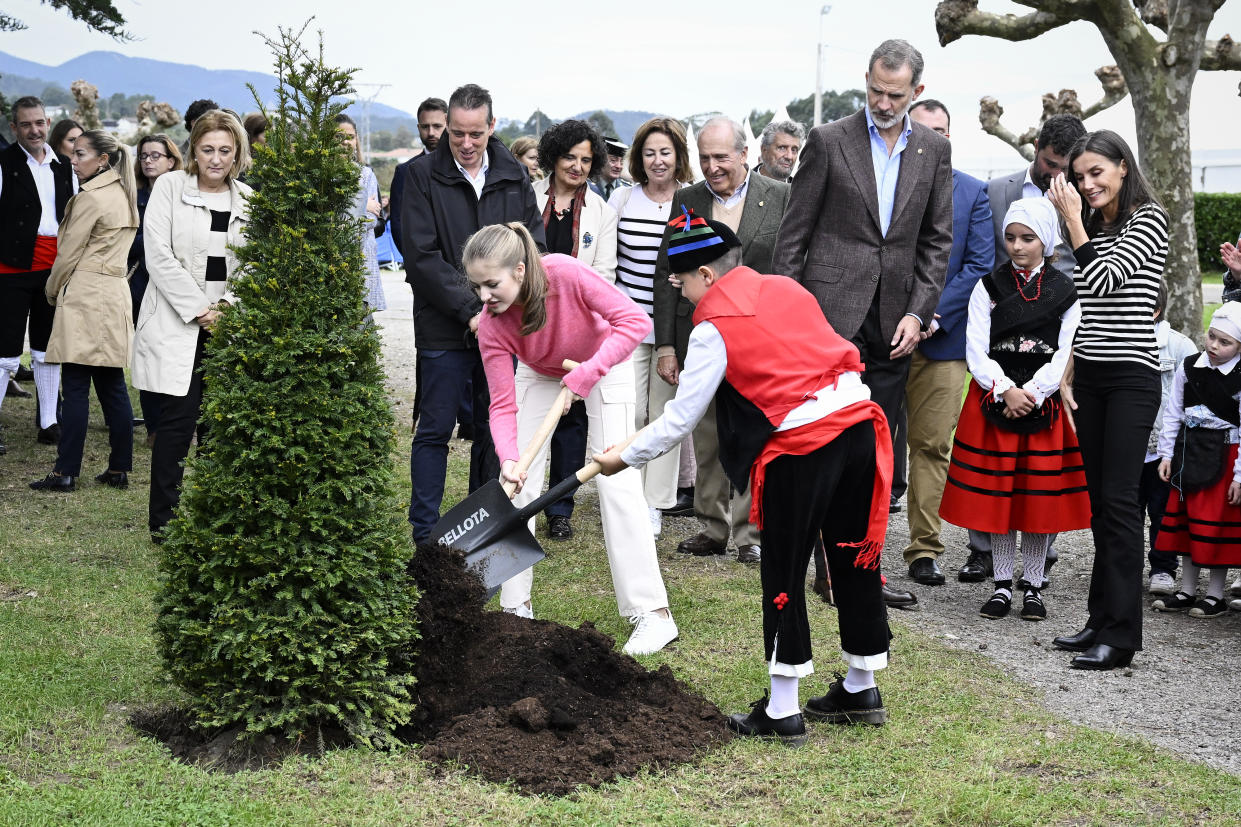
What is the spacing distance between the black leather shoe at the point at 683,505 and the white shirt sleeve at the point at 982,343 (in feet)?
7.97

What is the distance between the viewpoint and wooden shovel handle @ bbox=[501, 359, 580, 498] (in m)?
4.93

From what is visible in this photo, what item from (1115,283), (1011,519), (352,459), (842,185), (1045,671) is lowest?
(1045,671)

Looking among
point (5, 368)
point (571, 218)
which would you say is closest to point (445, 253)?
point (571, 218)

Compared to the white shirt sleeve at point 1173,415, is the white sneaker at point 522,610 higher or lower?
lower

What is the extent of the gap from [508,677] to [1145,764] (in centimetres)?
224

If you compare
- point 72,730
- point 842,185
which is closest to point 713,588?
point 842,185

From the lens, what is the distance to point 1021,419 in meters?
6.14

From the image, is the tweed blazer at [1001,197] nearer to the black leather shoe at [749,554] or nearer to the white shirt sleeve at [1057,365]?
the white shirt sleeve at [1057,365]

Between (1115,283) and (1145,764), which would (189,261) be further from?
(1145,764)

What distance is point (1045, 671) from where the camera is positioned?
5.20 metres

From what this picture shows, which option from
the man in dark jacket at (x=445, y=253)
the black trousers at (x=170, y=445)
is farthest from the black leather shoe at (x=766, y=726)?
the black trousers at (x=170, y=445)

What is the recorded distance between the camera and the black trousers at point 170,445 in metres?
6.62

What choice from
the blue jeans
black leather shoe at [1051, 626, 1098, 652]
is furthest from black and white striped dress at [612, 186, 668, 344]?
black leather shoe at [1051, 626, 1098, 652]

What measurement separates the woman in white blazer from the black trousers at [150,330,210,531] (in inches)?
82.9
